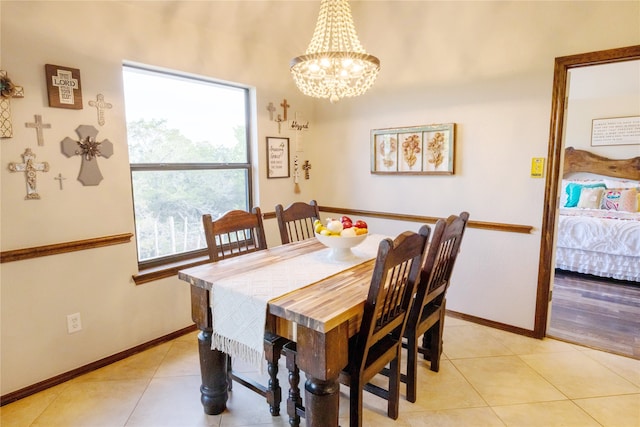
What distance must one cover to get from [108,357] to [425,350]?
2039 millimetres

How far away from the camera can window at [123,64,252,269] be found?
2.59 metres

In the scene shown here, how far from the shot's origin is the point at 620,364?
7.80 feet

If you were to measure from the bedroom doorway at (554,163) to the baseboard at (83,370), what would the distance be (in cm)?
265

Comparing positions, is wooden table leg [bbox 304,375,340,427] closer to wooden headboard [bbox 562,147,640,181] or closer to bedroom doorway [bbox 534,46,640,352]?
bedroom doorway [bbox 534,46,640,352]

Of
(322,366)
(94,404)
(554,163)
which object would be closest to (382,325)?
(322,366)

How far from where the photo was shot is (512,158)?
8.91 feet

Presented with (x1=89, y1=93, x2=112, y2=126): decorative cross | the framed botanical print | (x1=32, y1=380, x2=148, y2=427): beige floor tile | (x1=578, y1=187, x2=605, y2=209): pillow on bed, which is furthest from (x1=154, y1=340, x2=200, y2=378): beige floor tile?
(x1=578, y1=187, x2=605, y2=209): pillow on bed

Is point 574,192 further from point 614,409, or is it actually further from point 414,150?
point 614,409

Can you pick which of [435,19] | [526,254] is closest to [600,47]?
[435,19]

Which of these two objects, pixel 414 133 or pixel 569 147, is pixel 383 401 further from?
pixel 569 147

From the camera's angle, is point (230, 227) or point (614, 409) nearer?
point (614, 409)

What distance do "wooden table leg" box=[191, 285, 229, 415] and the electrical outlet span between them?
36.7 inches

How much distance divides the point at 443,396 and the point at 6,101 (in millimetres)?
2796

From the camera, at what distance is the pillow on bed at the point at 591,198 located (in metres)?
4.70
